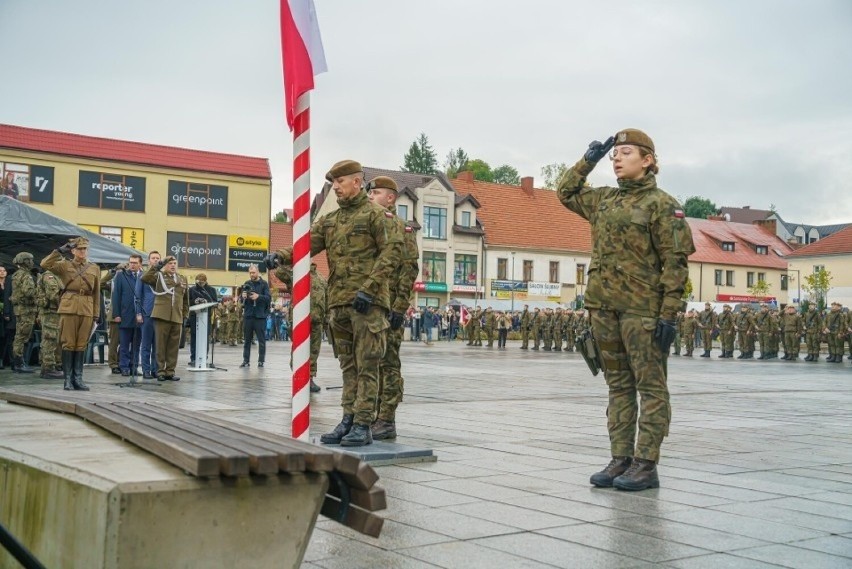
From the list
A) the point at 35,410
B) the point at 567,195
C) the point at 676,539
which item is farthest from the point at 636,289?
the point at 35,410

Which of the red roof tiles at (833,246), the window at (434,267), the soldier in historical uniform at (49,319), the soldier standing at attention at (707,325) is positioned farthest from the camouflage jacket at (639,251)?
the red roof tiles at (833,246)

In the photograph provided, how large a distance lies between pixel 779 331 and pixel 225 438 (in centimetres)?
3652

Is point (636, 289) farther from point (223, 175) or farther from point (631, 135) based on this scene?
point (223, 175)

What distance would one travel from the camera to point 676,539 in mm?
5094

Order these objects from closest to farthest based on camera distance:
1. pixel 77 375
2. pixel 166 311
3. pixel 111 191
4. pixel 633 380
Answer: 1. pixel 633 380
2. pixel 77 375
3. pixel 166 311
4. pixel 111 191

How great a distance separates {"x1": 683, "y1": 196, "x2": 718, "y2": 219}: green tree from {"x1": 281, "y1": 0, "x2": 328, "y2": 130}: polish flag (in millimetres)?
117669

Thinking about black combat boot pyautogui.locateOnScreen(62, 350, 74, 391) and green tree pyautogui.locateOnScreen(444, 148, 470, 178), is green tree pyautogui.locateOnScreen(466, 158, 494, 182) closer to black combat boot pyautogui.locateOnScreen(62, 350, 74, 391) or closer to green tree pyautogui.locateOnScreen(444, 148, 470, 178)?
green tree pyautogui.locateOnScreen(444, 148, 470, 178)

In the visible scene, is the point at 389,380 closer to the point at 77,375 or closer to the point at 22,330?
the point at 77,375

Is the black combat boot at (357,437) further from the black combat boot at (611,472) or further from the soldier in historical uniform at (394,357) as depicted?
the black combat boot at (611,472)

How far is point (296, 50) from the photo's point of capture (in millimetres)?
6891

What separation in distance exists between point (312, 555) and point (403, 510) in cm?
114

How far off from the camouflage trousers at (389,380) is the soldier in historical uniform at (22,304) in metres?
10.7

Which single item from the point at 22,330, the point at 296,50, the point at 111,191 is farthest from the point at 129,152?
the point at 296,50

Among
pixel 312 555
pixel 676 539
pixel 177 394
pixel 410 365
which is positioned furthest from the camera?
pixel 410 365
